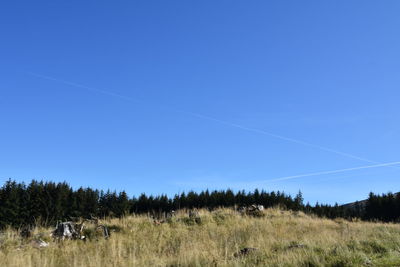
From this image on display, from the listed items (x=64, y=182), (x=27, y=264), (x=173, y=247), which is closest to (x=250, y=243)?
(x=173, y=247)

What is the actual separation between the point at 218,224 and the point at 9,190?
167 ft

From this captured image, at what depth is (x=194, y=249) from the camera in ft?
28.1

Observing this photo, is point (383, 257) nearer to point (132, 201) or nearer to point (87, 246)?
point (87, 246)

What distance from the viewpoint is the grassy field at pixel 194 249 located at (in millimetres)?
7194

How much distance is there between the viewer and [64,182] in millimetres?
66000

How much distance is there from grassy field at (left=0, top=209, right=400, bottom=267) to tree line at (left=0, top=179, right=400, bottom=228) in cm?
4040

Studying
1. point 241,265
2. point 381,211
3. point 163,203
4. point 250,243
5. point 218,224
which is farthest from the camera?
point 163,203

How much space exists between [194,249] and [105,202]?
2675 inches

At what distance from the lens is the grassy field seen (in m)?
7.19

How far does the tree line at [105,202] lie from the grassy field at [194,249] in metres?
40.4

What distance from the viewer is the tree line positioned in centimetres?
5597

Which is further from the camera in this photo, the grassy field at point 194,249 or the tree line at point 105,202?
the tree line at point 105,202

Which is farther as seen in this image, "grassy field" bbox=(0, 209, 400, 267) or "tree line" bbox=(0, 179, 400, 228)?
"tree line" bbox=(0, 179, 400, 228)

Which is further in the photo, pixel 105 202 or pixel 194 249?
pixel 105 202
